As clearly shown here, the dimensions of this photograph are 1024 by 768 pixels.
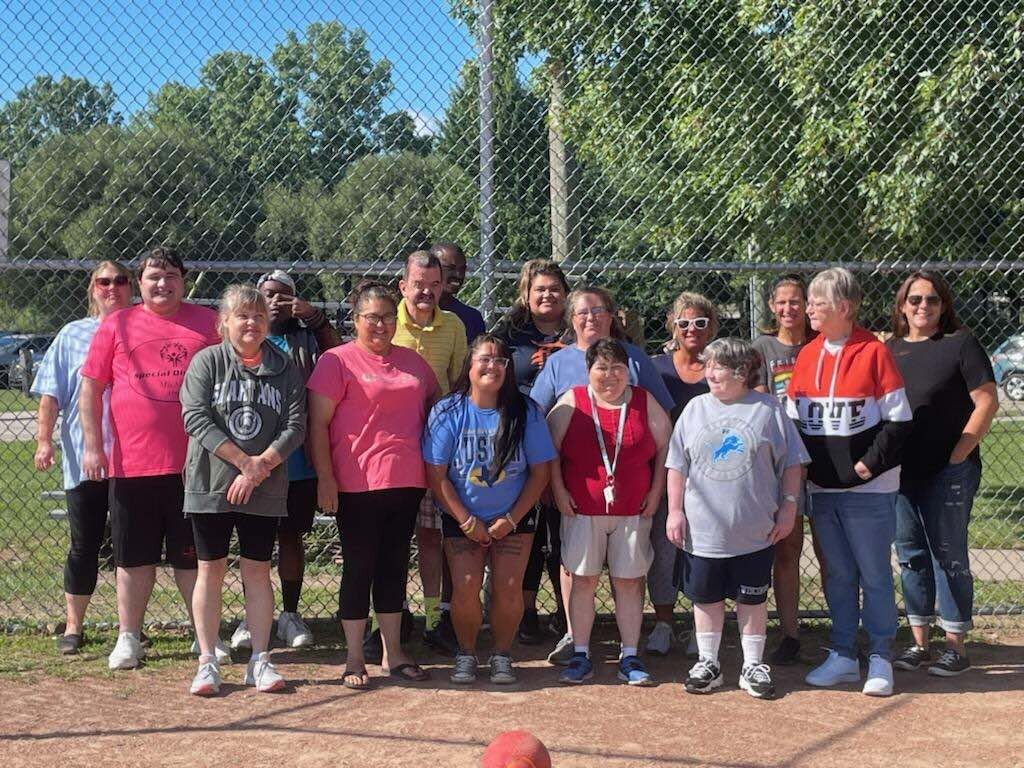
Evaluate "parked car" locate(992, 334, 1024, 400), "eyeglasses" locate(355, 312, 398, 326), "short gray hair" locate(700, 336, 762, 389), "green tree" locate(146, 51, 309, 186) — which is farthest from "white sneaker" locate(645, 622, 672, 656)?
"parked car" locate(992, 334, 1024, 400)

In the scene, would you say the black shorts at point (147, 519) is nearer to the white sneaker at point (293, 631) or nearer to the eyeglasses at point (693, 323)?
the white sneaker at point (293, 631)

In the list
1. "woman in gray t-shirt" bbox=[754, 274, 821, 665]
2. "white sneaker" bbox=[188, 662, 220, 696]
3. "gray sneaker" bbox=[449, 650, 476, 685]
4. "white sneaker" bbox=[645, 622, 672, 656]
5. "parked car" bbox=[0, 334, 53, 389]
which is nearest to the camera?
"white sneaker" bbox=[188, 662, 220, 696]

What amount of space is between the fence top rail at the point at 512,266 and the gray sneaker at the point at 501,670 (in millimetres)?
1938

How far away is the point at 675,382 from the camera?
5852mm

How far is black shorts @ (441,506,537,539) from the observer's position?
5.35 meters

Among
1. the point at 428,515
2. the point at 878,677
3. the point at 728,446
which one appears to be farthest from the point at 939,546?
the point at 428,515

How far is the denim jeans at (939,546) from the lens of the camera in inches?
214

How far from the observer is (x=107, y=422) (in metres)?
5.39

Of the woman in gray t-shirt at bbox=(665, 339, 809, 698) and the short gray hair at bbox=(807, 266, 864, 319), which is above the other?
the short gray hair at bbox=(807, 266, 864, 319)

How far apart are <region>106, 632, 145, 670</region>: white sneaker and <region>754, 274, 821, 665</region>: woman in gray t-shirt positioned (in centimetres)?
298

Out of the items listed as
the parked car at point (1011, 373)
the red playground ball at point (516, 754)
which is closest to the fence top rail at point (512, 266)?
the red playground ball at point (516, 754)

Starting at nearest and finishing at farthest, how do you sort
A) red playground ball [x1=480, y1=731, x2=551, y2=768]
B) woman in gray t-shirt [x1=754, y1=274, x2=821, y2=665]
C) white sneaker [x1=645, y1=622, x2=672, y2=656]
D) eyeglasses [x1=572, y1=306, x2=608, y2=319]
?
1. red playground ball [x1=480, y1=731, x2=551, y2=768]
2. eyeglasses [x1=572, y1=306, x2=608, y2=319]
3. woman in gray t-shirt [x1=754, y1=274, x2=821, y2=665]
4. white sneaker [x1=645, y1=622, x2=672, y2=656]

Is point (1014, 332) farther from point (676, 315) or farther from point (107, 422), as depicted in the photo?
point (107, 422)

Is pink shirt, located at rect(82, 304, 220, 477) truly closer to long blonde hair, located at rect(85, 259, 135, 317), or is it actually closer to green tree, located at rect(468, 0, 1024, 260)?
long blonde hair, located at rect(85, 259, 135, 317)
